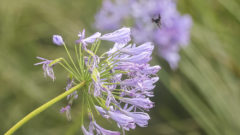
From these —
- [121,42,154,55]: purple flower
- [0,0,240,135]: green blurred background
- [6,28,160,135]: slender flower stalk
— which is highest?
[0,0,240,135]: green blurred background

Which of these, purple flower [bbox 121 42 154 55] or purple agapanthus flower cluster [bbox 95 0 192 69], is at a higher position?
purple agapanthus flower cluster [bbox 95 0 192 69]

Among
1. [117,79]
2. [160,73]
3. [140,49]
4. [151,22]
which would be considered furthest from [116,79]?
[160,73]

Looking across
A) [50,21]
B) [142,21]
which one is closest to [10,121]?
[50,21]

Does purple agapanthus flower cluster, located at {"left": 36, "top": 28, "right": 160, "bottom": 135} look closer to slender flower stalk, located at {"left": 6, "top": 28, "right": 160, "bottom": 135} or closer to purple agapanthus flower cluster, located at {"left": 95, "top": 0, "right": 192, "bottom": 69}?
slender flower stalk, located at {"left": 6, "top": 28, "right": 160, "bottom": 135}

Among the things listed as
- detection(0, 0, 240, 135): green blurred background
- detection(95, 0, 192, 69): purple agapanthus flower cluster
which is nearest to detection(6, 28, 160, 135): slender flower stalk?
detection(95, 0, 192, 69): purple agapanthus flower cluster

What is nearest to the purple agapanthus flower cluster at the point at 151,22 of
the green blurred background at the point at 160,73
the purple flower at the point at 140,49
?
the green blurred background at the point at 160,73
